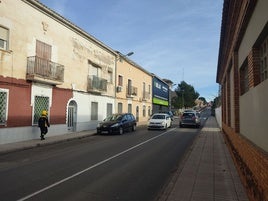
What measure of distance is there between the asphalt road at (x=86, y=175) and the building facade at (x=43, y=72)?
4.62 meters

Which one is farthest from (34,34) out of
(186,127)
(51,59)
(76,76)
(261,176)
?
(186,127)

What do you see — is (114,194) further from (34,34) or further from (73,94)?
(73,94)

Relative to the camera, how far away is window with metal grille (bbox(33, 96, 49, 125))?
19.0m

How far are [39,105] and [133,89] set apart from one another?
2143 cm

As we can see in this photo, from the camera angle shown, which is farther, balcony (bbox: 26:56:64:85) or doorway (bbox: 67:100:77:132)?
doorway (bbox: 67:100:77:132)

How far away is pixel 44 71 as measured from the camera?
19125 mm

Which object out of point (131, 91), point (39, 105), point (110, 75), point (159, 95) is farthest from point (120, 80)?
point (159, 95)

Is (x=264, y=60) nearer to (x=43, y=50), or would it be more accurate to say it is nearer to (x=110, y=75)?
(x=43, y=50)

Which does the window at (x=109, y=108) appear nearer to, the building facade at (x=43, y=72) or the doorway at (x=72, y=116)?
the building facade at (x=43, y=72)

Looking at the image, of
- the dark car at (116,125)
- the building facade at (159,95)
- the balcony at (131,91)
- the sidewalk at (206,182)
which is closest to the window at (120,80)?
the balcony at (131,91)

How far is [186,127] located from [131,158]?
21578 millimetres

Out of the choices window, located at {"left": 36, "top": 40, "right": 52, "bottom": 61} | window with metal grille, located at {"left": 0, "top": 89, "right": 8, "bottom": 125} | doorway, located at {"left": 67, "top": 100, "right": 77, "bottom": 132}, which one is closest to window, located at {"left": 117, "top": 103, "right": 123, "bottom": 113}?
doorway, located at {"left": 67, "top": 100, "right": 77, "bottom": 132}

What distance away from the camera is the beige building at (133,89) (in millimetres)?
35094

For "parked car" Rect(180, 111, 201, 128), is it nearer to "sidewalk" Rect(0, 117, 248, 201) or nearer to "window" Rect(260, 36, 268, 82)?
"sidewalk" Rect(0, 117, 248, 201)
